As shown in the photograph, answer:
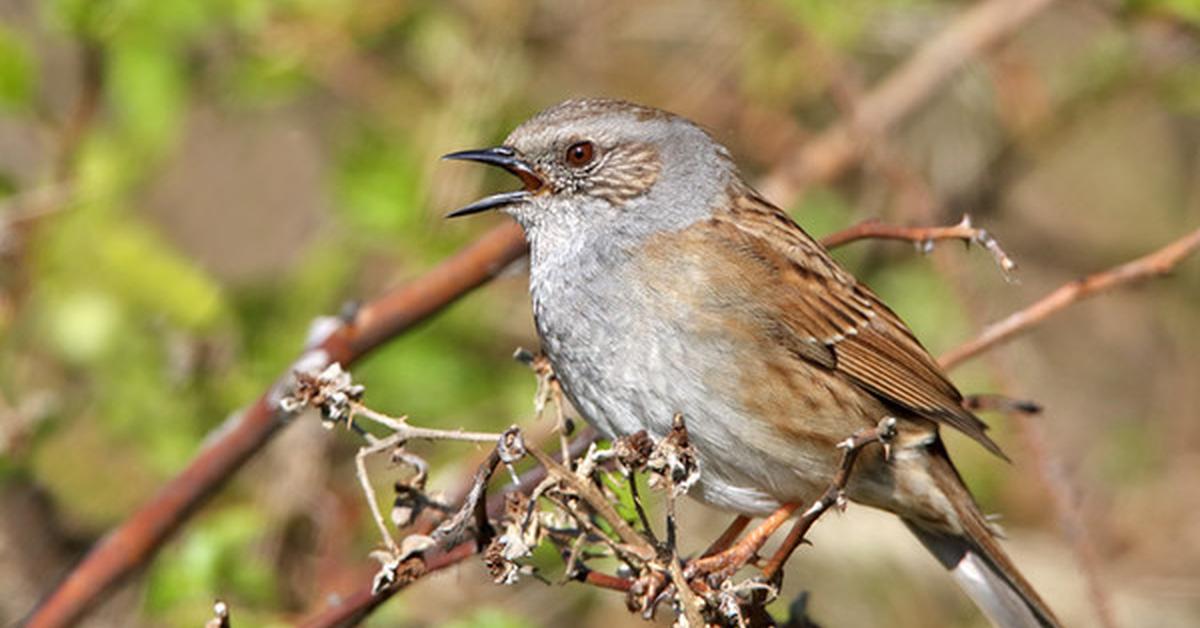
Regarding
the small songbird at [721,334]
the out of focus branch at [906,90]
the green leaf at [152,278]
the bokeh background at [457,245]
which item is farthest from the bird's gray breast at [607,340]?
the out of focus branch at [906,90]

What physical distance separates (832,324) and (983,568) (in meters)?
0.64

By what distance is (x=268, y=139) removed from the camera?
707 centimetres

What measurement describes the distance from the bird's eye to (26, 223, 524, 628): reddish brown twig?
1.30 ft

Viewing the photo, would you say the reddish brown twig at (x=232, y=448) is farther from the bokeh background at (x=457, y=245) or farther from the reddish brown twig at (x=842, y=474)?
the reddish brown twig at (x=842, y=474)

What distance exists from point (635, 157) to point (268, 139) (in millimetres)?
3703

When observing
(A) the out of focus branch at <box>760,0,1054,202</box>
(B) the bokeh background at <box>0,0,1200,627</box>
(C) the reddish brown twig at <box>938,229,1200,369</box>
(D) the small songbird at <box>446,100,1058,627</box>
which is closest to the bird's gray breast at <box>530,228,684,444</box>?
(D) the small songbird at <box>446,100,1058,627</box>

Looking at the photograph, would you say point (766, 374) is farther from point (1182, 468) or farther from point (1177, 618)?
point (1182, 468)

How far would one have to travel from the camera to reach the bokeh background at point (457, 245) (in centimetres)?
447

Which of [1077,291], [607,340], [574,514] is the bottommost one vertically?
[574,514]

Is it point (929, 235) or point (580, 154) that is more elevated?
point (580, 154)

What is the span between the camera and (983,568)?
3.76m

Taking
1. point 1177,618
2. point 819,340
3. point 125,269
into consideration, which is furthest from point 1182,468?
point 125,269

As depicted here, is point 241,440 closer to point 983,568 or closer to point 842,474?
point 842,474

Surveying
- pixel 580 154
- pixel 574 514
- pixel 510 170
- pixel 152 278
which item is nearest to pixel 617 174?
pixel 580 154
